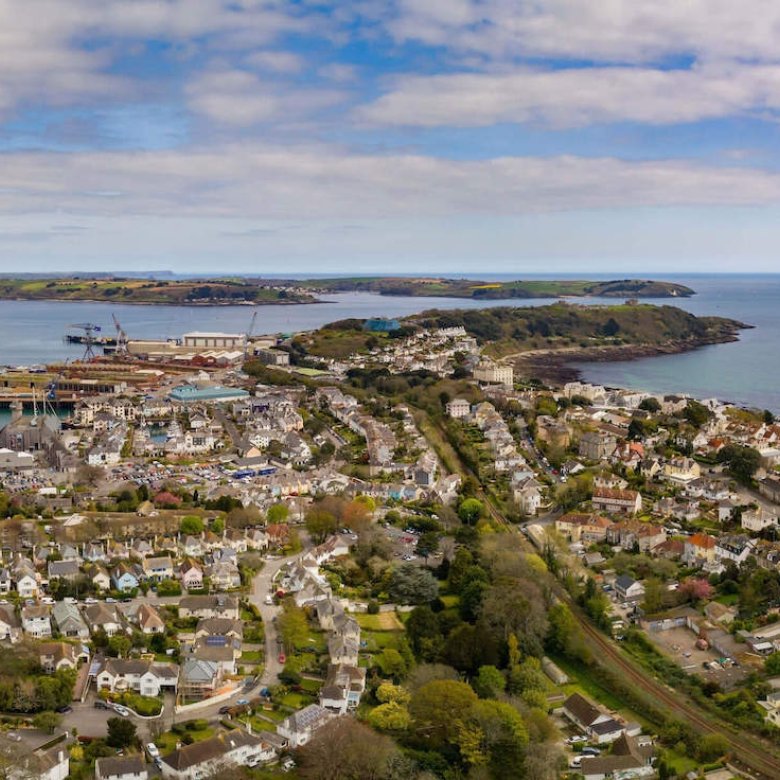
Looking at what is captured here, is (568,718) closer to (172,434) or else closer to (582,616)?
(582,616)

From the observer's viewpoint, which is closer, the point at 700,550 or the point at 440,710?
the point at 440,710

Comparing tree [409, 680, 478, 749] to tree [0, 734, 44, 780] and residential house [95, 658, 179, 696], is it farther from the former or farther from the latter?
tree [0, 734, 44, 780]

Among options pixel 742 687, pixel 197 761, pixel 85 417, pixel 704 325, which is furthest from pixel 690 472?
pixel 704 325

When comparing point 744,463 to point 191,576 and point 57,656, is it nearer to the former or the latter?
point 191,576

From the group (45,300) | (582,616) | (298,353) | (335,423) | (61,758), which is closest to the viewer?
(61,758)

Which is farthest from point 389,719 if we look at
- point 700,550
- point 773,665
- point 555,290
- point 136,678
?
point 555,290

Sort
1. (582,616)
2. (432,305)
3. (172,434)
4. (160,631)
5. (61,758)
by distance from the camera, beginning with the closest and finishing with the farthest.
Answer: (61,758) → (160,631) → (582,616) → (172,434) → (432,305)

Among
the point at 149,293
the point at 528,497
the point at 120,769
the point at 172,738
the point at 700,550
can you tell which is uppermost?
the point at 149,293

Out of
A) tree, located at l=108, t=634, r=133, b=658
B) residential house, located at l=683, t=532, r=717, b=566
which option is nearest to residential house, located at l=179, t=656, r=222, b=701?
tree, located at l=108, t=634, r=133, b=658
